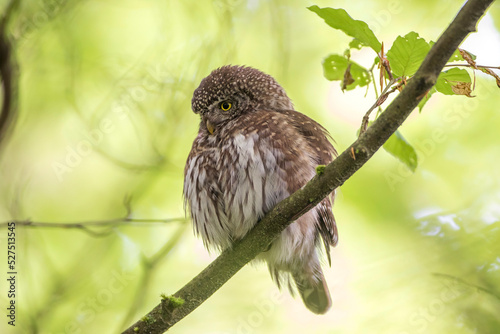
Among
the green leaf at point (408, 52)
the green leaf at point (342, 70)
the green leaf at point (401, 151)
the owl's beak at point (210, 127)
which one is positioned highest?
the green leaf at point (342, 70)

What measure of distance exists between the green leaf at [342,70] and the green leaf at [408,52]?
1.46 feet

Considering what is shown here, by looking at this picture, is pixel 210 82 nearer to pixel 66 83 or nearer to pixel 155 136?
pixel 155 136

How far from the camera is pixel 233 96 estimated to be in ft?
13.5

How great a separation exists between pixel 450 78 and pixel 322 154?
52.5 inches

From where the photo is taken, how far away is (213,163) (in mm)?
3627

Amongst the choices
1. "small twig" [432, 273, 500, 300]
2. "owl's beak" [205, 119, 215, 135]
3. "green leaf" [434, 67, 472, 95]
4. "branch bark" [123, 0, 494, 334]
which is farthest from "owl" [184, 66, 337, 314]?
"green leaf" [434, 67, 472, 95]

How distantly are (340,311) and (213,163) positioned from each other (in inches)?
91.5

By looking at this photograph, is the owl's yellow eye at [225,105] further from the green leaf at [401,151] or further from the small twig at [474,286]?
the small twig at [474,286]

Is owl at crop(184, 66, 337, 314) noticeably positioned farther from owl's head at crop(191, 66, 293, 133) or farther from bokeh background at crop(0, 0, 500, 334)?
bokeh background at crop(0, 0, 500, 334)

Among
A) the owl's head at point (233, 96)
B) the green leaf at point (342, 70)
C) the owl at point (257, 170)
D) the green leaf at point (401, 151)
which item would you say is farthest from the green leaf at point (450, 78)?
the owl's head at point (233, 96)

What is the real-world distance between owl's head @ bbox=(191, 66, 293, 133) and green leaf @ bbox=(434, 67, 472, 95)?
1.82 m

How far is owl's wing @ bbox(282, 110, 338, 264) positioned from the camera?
3547 millimetres

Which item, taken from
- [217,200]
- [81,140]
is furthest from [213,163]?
[81,140]

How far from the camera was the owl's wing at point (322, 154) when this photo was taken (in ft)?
11.6
